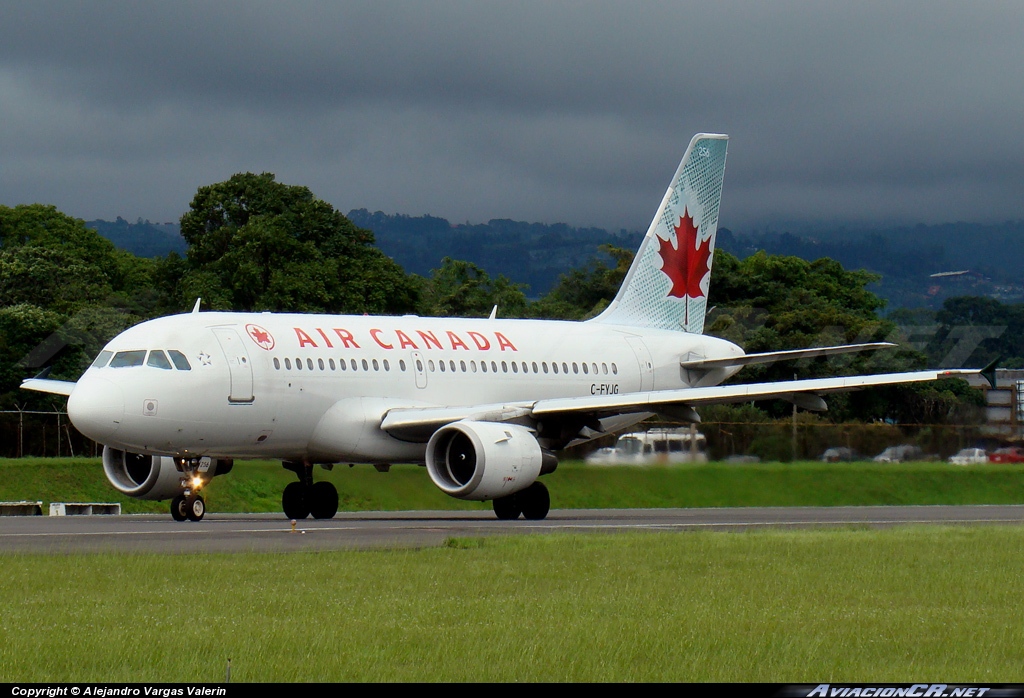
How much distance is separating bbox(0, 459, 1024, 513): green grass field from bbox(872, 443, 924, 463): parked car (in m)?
0.17

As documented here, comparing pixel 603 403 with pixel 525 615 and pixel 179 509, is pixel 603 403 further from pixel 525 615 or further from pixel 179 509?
pixel 525 615

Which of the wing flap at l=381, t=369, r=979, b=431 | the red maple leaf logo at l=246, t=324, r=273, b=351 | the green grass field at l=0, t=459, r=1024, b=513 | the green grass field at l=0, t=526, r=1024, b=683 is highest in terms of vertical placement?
the red maple leaf logo at l=246, t=324, r=273, b=351

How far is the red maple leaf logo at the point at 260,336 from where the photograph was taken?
87.5 feet

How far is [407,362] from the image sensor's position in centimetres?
2909

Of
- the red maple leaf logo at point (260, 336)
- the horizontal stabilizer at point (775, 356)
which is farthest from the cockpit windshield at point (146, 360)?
the horizontal stabilizer at point (775, 356)

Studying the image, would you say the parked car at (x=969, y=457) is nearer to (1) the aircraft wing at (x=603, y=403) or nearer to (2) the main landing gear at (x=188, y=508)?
(1) the aircraft wing at (x=603, y=403)

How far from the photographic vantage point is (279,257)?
75.4 meters

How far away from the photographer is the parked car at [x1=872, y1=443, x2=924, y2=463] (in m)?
38.7

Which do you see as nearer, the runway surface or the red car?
the runway surface

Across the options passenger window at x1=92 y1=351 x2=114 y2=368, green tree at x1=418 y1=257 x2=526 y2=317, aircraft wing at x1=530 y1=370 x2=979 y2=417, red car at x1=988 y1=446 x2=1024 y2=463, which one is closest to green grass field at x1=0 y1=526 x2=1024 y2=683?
aircraft wing at x1=530 y1=370 x2=979 y2=417

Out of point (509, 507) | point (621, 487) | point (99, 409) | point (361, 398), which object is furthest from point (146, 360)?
point (621, 487)

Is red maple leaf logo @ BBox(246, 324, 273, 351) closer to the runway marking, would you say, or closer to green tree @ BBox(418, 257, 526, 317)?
the runway marking

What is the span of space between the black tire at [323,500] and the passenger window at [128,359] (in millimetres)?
5249

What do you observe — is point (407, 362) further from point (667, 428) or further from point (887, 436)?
point (887, 436)
